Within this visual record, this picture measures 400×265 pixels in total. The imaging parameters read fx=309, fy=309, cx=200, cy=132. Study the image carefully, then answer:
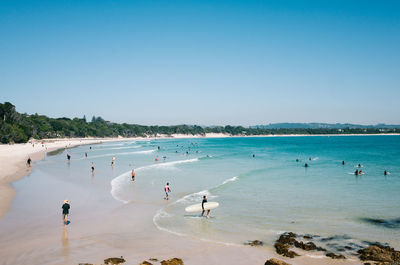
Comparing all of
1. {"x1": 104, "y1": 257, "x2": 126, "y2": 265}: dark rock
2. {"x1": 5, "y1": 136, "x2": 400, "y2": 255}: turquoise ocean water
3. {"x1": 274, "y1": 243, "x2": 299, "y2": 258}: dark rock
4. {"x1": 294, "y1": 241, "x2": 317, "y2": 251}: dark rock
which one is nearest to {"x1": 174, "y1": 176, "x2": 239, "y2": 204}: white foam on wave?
{"x1": 5, "y1": 136, "x2": 400, "y2": 255}: turquoise ocean water

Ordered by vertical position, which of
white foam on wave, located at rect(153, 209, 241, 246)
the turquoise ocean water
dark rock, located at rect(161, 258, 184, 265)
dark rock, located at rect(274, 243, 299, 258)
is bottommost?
the turquoise ocean water

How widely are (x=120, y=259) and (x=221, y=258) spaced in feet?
12.6

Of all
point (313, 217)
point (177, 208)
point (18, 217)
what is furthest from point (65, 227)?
point (313, 217)

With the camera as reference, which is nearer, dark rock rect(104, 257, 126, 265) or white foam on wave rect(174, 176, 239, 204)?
dark rock rect(104, 257, 126, 265)

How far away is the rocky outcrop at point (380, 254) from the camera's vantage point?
11.8 meters

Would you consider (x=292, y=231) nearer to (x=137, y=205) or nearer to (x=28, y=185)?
(x=137, y=205)

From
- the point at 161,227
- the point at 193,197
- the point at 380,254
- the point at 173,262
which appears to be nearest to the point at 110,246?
the point at 173,262

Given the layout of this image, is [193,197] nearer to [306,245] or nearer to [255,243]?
[255,243]

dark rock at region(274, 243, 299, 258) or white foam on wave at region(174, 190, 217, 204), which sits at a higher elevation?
dark rock at region(274, 243, 299, 258)

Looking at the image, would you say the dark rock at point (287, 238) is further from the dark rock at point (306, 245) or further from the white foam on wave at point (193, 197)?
the white foam on wave at point (193, 197)

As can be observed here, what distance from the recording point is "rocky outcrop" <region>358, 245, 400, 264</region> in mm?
11836

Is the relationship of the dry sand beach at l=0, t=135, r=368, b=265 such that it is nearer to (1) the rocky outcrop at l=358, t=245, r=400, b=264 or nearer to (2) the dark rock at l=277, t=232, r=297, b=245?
(1) the rocky outcrop at l=358, t=245, r=400, b=264

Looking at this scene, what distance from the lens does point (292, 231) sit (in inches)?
620

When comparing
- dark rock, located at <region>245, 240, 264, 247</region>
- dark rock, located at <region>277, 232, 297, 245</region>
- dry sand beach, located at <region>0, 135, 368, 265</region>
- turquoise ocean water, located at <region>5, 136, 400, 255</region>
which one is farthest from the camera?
turquoise ocean water, located at <region>5, 136, 400, 255</region>
